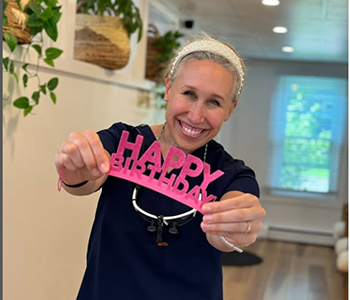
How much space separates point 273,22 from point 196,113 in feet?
12.2

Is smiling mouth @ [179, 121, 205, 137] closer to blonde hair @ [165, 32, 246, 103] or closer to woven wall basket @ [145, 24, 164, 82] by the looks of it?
blonde hair @ [165, 32, 246, 103]

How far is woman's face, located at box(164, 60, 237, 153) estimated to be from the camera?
1.20 m

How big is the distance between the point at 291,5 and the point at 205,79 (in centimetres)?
301

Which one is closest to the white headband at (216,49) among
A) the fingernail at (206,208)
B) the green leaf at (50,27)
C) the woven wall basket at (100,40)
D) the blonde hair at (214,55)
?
the blonde hair at (214,55)

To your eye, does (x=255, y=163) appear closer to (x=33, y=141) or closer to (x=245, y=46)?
(x=245, y=46)

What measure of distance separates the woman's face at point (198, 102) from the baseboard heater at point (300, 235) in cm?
660

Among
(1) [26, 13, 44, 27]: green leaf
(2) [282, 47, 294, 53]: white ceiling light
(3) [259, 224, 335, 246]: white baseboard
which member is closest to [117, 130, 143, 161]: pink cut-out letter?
(1) [26, 13, 44, 27]: green leaf

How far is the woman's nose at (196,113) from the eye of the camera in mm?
1188

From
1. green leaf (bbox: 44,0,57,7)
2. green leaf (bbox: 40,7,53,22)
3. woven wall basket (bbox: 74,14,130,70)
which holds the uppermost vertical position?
woven wall basket (bbox: 74,14,130,70)

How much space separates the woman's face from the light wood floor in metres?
3.81

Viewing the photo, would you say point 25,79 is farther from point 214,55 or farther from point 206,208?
point 206,208

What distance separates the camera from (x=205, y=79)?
1.20 metres

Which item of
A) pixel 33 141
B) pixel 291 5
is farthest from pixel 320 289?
pixel 33 141

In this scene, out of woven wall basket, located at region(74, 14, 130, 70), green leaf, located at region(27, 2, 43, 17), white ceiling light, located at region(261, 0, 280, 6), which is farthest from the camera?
white ceiling light, located at region(261, 0, 280, 6)
